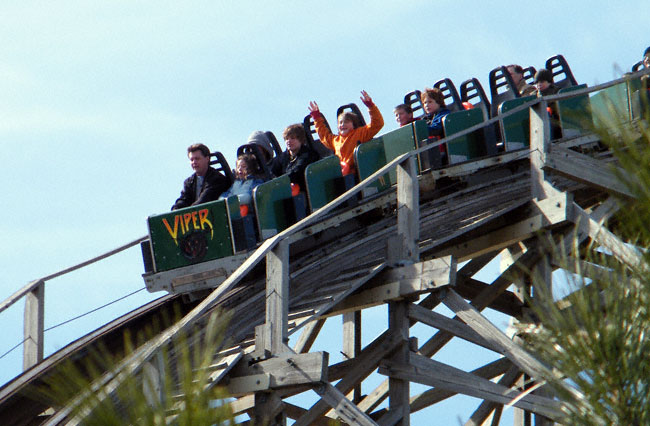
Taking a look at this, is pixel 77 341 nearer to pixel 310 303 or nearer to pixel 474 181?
pixel 310 303

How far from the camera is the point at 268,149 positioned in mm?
9922

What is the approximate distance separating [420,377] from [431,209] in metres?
1.50

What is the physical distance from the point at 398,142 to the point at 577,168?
1.52 metres

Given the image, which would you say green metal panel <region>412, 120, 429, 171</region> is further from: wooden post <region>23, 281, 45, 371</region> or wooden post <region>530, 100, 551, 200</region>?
wooden post <region>23, 281, 45, 371</region>

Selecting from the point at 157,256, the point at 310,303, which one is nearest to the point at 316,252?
the point at 310,303

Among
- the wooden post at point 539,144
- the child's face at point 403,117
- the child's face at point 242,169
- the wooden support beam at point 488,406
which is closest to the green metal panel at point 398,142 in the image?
the child's face at point 403,117

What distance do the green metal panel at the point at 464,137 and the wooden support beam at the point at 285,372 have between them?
284 centimetres

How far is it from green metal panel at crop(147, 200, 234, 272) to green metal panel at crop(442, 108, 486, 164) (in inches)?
81.2

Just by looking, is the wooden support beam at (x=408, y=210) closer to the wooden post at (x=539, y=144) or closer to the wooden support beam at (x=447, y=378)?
the wooden support beam at (x=447, y=378)

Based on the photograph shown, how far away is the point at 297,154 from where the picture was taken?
352 inches

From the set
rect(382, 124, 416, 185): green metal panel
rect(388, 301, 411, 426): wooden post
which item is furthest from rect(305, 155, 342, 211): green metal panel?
rect(388, 301, 411, 426): wooden post

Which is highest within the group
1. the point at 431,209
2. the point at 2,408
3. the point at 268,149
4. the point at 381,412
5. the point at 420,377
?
the point at 268,149

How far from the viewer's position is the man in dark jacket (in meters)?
Result: 8.68

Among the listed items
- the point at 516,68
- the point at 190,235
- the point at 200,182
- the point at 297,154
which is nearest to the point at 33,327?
the point at 190,235
